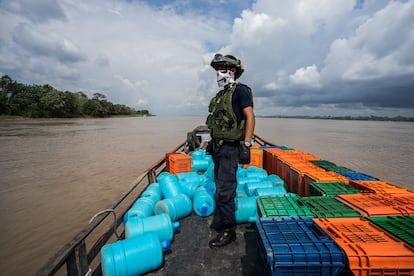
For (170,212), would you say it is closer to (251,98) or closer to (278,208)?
(278,208)

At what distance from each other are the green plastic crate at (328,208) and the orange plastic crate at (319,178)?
2.94ft

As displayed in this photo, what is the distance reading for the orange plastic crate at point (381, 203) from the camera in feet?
7.67

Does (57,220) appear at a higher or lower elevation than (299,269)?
lower

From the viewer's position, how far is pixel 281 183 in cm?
450

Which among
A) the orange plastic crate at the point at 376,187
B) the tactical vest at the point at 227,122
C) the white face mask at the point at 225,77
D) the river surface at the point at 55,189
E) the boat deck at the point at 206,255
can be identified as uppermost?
the white face mask at the point at 225,77

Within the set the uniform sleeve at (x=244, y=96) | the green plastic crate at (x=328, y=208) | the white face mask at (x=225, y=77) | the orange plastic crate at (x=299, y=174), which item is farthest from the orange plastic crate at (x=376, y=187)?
the white face mask at (x=225, y=77)

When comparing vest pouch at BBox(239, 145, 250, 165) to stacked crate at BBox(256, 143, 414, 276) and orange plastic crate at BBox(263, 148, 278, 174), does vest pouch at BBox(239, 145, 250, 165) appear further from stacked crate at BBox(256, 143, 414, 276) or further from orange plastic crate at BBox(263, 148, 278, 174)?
orange plastic crate at BBox(263, 148, 278, 174)

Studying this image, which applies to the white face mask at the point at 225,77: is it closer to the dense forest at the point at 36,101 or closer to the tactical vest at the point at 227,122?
the tactical vest at the point at 227,122

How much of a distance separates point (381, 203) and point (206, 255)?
2326mm

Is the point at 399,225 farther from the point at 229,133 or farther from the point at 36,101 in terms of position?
the point at 36,101

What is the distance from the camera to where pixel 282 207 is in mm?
2643

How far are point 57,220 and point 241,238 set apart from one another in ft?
17.7

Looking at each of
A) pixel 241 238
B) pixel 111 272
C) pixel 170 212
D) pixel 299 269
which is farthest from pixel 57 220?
pixel 299 269

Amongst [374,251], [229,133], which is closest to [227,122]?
[229,133]
